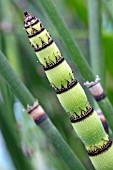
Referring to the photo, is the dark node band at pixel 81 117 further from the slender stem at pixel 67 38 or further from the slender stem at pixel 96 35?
the slender stem at pixel 96 35

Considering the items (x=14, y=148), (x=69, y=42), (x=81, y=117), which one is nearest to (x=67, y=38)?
(x=69, y=42)

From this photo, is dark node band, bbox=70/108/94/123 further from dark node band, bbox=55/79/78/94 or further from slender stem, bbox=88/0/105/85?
slender stem, bbox=88/0/105/85

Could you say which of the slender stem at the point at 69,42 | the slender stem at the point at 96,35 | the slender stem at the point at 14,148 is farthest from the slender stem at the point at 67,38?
the slender stem at the point at 14,148

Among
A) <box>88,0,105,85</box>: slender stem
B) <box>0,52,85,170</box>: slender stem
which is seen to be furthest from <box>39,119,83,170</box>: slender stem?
<box>88,0,105,85</box>: slender stem

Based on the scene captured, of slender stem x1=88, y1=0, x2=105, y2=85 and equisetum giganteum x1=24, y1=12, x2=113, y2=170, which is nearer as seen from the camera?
equisetum giganteum x1=24, y1=12, x2=113, y2=170

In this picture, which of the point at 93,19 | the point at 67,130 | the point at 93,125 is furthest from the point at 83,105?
the point at 67,130

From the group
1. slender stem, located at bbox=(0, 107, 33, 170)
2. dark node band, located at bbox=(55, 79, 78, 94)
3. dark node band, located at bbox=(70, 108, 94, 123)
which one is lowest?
slender stem, located at bbox=(0, 107, 33, 170)

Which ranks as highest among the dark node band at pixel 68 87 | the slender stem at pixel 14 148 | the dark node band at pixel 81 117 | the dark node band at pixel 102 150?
the dark node band at pixel 68 87
